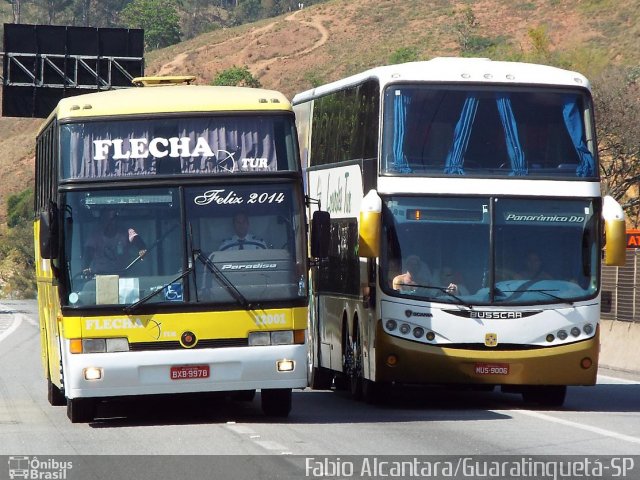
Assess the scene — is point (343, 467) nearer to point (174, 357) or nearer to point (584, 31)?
point (174, 357)

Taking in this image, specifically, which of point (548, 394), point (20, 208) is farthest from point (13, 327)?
point (20, 208)

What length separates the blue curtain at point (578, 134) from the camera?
16594 millimetres

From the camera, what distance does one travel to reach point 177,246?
46.6ft

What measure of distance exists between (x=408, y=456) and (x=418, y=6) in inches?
4496

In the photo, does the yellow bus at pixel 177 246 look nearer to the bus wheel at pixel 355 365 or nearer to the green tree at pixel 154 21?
the bus wheel at pixel 355 365

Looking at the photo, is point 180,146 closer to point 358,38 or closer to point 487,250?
point 487,250

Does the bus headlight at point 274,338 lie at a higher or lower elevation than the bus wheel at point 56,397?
higher

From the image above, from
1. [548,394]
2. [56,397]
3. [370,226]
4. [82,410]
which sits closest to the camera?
[82,410]

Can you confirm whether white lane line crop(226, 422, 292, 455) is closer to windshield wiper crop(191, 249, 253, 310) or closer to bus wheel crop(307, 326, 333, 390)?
windshield wiper crop(191, 249, 253, 310)

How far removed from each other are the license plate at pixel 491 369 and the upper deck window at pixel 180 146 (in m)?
3.31

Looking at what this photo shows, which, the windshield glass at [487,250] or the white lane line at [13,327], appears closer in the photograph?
the windshield glass at [487,250]

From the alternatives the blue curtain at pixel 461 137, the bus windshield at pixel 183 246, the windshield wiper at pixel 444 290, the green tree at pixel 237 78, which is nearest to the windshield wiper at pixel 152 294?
the bus windshield at pixel 183 246

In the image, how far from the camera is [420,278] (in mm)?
16391

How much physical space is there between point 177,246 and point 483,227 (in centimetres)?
388
